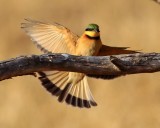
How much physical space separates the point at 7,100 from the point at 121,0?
164cm

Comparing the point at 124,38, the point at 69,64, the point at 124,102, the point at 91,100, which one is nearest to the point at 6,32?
the point at 124,38

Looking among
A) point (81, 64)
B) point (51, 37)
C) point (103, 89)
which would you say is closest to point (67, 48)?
point (51, 37)

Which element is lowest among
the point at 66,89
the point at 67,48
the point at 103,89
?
the point at 103,89

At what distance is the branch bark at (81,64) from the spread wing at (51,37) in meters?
0.68

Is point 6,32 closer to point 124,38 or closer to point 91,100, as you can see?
point 124,38

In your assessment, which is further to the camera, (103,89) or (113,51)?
(103,89)

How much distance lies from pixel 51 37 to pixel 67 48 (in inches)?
4.5

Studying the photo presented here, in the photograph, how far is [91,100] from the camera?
412cm

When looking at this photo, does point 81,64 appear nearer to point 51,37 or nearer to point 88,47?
point 88,47

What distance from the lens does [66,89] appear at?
407 centimetres

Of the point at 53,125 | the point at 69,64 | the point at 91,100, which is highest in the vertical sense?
the point at 69,64

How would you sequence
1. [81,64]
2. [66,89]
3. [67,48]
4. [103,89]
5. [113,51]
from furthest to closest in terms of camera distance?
Result: [103,89] < [66,89] < [67,48] < [113,51] < [81,64]

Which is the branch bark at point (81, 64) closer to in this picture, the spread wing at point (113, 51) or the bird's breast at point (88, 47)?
the spread wing at point (113, 51)

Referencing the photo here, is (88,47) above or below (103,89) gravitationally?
above
